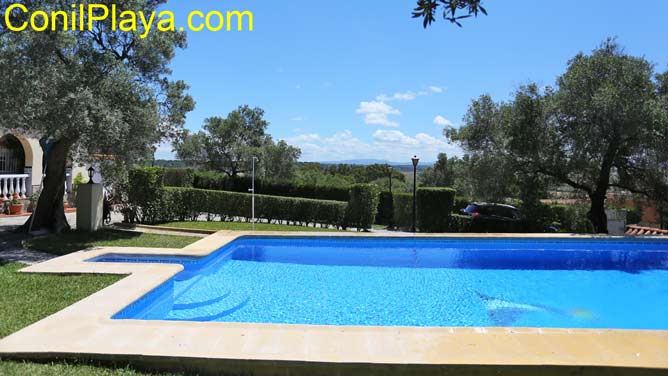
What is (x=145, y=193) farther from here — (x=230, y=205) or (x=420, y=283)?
(x=420, y=283)

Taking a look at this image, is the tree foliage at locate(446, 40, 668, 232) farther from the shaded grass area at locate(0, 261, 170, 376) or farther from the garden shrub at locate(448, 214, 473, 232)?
the shaded grass area at locate(0, 261, 170, 376)

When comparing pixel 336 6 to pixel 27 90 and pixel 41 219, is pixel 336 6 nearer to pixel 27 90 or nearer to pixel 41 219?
pixel 27 90

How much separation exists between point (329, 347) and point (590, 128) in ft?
45.9

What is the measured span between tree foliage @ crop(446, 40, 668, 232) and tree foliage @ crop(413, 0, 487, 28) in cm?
1407

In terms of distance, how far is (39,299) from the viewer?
6.52 m

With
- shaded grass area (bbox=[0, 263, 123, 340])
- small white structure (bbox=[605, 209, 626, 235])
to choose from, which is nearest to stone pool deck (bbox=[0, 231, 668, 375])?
shaded grass area (bbox=[0, 263, 123, 340])

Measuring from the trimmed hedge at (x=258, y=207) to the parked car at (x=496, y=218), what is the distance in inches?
216

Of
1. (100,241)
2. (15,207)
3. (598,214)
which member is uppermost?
(598,214)

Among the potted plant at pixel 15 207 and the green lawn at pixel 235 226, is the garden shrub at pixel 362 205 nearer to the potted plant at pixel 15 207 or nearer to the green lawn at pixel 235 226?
the green lawn at pixel 235 226

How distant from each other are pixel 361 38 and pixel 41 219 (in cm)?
1213

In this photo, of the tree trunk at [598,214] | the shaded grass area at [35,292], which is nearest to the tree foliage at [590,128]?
the tree trunk at [598,214]

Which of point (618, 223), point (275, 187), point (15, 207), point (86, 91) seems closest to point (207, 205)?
point (15, 207)

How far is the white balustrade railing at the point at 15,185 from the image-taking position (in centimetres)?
1944

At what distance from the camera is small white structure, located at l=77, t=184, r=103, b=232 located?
13.6 m
